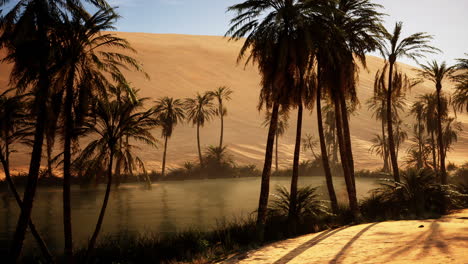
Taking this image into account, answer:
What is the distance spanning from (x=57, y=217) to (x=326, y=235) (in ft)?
66.1

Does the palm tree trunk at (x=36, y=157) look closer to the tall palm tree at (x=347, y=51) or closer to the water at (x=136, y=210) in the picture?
the water at (x=136, y=210)

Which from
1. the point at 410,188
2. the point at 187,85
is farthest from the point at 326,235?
the point at 187,85

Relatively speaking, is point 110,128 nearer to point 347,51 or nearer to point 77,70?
point 77,70

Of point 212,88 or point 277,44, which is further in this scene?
point 212,88

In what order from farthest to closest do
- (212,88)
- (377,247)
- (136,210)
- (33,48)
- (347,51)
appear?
(212,88)
(136,210)
(347,51)
(33,48)
(377,247)

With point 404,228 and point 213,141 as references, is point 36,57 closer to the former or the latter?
point 404,228

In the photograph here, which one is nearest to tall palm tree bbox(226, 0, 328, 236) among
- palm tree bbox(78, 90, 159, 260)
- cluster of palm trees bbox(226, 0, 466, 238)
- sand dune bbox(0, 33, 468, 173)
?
cluster of palm trees bbox(226, 0, 466, 238)

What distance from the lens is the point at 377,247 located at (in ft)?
31.3

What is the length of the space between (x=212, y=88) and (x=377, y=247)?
101126 millimetres

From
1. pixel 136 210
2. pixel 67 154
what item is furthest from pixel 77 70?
pixel 136 210

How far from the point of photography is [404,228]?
1148 centimetres

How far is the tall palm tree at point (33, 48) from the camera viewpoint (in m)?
12.1

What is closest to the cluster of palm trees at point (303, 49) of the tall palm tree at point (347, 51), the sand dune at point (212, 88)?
the tall palm tree at point (347, 51)

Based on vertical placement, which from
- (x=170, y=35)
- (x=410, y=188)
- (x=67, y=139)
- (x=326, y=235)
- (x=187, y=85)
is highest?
(x=170, y=35)
